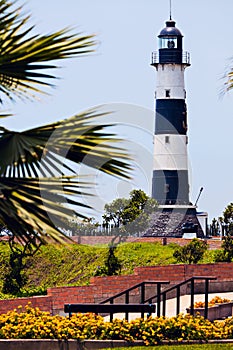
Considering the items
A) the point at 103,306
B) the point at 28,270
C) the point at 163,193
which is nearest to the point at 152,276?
the point at 103,306

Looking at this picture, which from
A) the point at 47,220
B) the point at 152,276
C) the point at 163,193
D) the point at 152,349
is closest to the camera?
the point at 47,220

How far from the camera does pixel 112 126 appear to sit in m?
9.62

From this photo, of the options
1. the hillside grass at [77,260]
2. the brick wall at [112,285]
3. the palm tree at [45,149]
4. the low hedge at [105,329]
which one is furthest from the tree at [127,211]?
the palm tree at [45,149]

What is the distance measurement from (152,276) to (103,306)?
8.69 m

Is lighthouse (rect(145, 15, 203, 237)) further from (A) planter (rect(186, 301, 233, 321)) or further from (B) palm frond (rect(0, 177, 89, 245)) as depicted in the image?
(B) palm frond (rect(0, 177, 89, 245))

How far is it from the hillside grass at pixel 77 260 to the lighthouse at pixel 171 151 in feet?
72.9

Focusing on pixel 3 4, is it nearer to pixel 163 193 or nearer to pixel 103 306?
pixel 103 306

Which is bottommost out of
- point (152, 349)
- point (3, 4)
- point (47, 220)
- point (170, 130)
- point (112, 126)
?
point (152, 349)

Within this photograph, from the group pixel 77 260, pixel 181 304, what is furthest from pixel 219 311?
pixel 77 260

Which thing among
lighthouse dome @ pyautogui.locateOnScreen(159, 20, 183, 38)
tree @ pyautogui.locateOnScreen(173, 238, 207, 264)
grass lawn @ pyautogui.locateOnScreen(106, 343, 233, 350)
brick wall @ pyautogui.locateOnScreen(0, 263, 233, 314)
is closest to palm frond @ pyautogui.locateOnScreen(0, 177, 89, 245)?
grass lawn @ pyautogui.locateOnScreen(106, 343, 233, 350)

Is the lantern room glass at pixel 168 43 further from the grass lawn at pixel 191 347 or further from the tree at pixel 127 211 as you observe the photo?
the grass lawn at pixel 191 347

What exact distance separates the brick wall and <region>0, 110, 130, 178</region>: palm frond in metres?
10.2

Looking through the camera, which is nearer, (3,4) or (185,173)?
(3,4)

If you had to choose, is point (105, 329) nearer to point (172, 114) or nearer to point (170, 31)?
point (172, 114)
